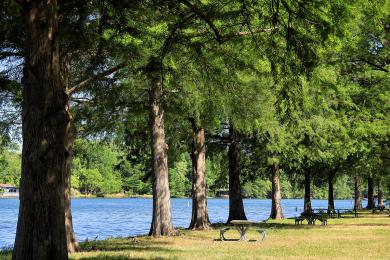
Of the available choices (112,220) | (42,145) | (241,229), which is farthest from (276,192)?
(42,145)

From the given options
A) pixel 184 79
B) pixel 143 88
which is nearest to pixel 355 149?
pixel 143 88

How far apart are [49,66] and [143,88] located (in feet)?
34.8

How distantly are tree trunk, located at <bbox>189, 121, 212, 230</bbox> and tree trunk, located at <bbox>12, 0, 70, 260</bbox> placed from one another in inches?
683

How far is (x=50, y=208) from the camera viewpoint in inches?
321

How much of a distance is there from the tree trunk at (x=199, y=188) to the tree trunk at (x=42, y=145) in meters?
17.3

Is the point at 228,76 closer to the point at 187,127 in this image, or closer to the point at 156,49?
the point at 156,49

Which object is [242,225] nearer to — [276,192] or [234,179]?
[234,179]

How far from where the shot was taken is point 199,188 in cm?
2644

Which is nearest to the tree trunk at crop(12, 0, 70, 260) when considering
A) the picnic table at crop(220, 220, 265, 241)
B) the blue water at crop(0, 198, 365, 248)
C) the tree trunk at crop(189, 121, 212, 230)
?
the picnic table at crop(220, 220, 265, 241)

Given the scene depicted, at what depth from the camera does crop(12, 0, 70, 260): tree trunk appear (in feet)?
26.7

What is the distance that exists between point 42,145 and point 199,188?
734 inches

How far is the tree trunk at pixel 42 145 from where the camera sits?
26.7ft

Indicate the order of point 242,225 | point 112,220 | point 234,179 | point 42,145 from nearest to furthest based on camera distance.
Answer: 1. point 42,145
2. point 242,225
3. point 234,179
4. point 112,220

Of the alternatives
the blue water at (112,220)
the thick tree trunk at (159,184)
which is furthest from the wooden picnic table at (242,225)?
the blue water at (112,220)
